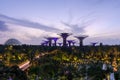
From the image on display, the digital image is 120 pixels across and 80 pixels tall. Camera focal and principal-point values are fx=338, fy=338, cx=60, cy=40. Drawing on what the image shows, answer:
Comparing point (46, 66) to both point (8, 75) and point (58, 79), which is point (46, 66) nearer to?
point (58, 79)

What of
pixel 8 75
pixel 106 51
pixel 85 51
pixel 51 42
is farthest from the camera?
pixel 51 42

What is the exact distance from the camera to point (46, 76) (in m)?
29.1

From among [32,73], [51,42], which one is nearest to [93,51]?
[51,42]

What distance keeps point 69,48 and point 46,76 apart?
9218 cm

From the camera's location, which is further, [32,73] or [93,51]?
[93,51]

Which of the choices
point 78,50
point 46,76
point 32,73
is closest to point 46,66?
point 46,76

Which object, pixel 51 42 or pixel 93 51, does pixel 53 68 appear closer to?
pixel 93 51

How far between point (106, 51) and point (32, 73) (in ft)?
265

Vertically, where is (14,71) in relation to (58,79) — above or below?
above

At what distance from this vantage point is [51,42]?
154 m

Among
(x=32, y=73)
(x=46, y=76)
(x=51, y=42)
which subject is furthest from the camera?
(x=51, y=42)

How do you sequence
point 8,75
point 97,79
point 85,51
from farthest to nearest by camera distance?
point 85,51 → point 97,79 → point 8,75

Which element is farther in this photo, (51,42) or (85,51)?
(51,42)

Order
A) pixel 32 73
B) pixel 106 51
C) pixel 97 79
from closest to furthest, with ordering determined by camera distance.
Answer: pixel 97 79 → pixel 32 73 → pixel 106 51
